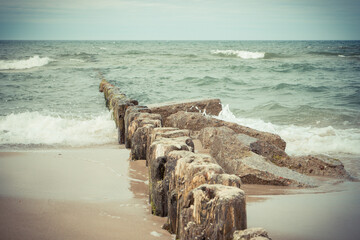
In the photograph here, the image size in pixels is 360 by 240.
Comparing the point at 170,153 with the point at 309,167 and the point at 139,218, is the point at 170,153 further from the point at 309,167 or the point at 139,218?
the point at 309,167

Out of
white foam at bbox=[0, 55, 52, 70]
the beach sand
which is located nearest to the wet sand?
the beach sand

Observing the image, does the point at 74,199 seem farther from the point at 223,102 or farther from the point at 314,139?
the point at 223,102

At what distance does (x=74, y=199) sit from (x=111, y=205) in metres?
0.45

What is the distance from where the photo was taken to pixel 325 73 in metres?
22.3

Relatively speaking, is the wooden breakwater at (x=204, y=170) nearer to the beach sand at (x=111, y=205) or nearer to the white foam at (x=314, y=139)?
the beach sand at (x=111, y=205)

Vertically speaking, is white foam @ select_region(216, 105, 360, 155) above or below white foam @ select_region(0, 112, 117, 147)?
below

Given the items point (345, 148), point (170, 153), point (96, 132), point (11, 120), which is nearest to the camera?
point (170, 153)

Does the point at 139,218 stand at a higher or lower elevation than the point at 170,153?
lower

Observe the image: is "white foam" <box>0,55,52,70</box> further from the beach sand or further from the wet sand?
the beach sand

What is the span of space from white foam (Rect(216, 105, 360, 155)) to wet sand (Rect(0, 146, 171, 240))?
3931 millimetres

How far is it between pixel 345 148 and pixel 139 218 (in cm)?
550

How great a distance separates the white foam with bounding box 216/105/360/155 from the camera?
23.9ft

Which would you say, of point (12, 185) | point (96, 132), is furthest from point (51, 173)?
point (96, 132)

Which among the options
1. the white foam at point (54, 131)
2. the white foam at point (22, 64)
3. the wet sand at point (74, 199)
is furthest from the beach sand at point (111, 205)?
the white foam at point (22, 64)
